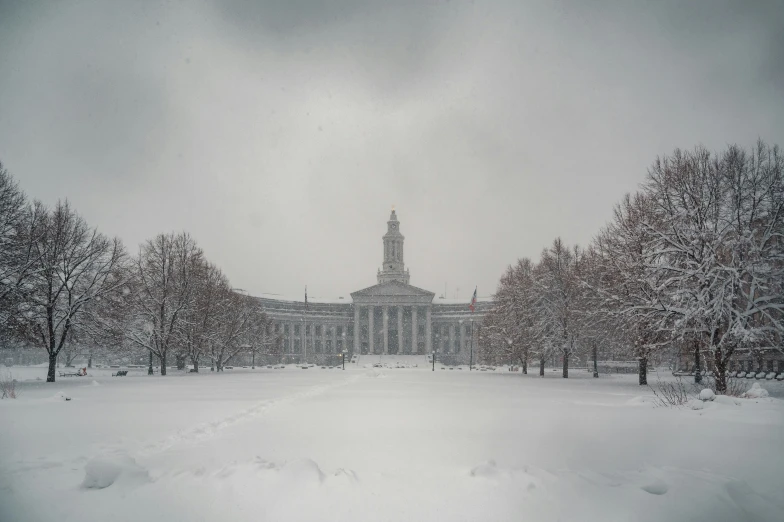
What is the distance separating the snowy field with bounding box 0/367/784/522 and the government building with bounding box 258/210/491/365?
105 m

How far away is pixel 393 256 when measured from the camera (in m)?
140

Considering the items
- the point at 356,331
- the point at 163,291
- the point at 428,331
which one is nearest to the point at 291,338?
the point at 356,331

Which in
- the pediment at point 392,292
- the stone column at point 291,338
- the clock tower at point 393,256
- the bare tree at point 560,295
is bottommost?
the stone column at point 291,338

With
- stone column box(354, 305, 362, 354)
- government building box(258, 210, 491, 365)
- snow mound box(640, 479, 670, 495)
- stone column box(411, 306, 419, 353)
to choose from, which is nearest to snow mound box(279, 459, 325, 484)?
snow mound box(640, 479, 670, 495)

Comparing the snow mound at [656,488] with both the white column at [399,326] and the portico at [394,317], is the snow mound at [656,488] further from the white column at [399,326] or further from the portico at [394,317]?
the white column at [399,326]

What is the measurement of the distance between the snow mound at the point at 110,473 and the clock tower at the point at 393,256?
424ft

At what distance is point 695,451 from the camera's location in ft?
33.3

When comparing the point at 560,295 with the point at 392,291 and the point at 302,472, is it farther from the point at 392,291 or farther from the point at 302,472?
the point at 392,291

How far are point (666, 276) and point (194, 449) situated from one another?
22.1 meters

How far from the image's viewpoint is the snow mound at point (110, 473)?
8.07 meters

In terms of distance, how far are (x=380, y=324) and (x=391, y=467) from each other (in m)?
120

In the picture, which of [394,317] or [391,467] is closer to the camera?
[391,467]

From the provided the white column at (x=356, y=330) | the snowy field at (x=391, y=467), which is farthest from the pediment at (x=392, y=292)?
the snowy field at (x=391, y=467)

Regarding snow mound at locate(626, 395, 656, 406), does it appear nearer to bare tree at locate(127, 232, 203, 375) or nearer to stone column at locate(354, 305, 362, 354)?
bare tree at locate(127, 232, 203, 375)
